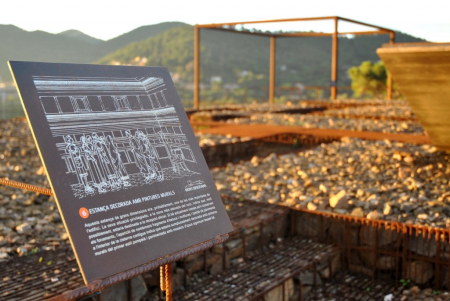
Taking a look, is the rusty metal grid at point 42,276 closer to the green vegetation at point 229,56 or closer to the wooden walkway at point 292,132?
the wooden walkway at point 292,132

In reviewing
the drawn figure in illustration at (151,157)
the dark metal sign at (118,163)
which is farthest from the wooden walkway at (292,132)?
the drawn figure in illustration at (151,157)

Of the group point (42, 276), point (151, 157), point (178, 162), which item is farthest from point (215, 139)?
point (151, 157)

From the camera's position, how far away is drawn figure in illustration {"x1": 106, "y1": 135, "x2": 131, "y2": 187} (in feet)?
8.68

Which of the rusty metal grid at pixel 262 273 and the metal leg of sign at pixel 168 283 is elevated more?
the metal leg of sign at pixel 168 283

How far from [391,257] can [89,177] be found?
370 cm

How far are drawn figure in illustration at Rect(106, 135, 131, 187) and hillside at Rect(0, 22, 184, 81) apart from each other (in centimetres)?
942

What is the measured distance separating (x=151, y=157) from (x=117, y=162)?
0.81ft

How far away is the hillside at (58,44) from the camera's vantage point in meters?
13.9

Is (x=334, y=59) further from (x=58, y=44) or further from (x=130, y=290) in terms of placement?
(x=130, y=290)

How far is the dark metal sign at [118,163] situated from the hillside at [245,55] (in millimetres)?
44236

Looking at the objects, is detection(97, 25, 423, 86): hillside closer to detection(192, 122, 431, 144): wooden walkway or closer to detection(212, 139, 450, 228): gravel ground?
detection(192, 122, 431, 144): wooden walkway

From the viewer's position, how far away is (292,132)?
10.5 m

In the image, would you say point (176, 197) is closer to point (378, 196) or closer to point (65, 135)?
point (65, 135)

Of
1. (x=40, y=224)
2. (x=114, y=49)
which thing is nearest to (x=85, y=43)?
(x=114, y=49)
